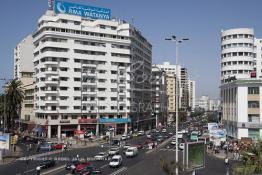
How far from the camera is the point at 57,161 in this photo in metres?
61.8

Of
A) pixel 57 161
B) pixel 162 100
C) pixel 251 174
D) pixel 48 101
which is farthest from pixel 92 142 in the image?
pixel 162 100

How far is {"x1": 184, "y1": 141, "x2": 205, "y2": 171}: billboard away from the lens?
32.2 metres

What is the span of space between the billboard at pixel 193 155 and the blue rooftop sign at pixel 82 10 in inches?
3233

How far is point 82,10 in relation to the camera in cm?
11169

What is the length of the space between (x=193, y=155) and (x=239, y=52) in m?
91.8

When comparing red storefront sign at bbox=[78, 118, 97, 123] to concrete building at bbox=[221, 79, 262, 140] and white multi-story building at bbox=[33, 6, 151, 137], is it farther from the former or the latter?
concrete building at bbox=[221, 79, 262, 140]

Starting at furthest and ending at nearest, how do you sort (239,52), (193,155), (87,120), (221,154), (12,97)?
(239,52), (87,120), (12,97), (221,154), (193,155)

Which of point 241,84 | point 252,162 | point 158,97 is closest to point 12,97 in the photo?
point 241,84

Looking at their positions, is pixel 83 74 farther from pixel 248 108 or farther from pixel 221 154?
pixel 221 154

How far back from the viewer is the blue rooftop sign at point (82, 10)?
108m

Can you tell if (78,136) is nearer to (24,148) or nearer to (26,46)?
(24,148)

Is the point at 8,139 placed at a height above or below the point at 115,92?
below

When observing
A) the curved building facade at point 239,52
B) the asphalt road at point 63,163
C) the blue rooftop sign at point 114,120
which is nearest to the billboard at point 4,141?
the asphalt road at point 63,163

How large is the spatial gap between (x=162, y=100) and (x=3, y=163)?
4818 inches
